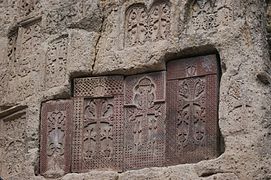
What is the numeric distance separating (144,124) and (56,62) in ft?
3.67

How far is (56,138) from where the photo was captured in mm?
7523

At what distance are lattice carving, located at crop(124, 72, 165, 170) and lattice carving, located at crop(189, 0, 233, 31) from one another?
1.86 feet

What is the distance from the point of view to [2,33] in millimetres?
8398

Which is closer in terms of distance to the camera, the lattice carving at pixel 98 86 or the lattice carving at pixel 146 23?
the lattice carving at pixel 146 23

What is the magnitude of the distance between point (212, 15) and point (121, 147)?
55.6 inches

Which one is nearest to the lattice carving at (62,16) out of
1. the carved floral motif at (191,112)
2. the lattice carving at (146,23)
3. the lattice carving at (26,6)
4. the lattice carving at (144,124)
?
the lattice carving at (26,6)

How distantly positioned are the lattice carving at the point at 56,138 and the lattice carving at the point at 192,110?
1.01 m

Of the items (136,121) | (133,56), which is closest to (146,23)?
(133,56)

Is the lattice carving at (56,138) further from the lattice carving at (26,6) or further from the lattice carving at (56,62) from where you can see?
the lattice carving at (26,6)

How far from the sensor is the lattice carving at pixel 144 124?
705 centimetres

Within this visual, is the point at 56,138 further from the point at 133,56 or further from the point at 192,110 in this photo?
the point at 192,110

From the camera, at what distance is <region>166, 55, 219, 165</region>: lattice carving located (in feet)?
22.3

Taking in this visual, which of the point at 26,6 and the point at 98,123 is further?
the point at 26,6

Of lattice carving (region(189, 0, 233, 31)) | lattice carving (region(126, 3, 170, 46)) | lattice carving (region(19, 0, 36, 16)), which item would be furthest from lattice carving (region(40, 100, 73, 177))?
lattice carving (region(189, 0, 233, 31))
